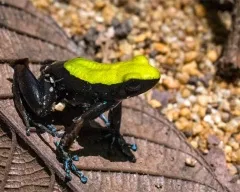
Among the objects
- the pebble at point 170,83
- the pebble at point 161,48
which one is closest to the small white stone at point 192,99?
the pebble at point 170,83

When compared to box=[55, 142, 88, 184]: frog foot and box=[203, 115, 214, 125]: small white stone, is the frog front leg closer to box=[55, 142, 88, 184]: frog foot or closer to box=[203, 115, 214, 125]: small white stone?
box=[55, 142, 88, 184]: frog foot

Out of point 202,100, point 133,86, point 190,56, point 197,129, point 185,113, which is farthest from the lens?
point 190,56

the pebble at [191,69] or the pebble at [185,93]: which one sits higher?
the pebble at [191,69]

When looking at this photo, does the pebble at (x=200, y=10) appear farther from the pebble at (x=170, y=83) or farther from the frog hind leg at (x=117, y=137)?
the frog hind leg at (x=117, y=137)

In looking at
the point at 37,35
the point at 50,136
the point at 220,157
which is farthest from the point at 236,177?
the point at 37,35

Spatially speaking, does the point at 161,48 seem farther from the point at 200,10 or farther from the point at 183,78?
the point at 200,10

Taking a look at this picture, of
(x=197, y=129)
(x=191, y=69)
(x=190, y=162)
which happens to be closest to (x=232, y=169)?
(x=197, y=129)

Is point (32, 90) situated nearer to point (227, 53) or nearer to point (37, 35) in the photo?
point (37, 35)
